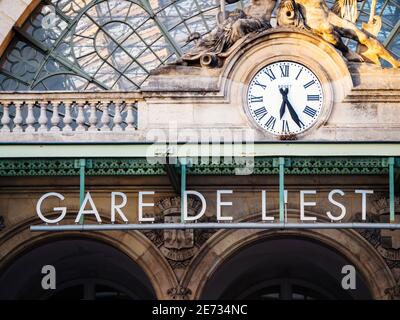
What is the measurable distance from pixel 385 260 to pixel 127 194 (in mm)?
4699

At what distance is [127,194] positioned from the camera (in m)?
37.1

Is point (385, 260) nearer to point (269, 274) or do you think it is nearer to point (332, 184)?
point (332, 184)

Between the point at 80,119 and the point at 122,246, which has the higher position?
the point at 80,119

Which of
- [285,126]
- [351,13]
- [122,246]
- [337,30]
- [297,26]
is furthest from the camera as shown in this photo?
[351,13]

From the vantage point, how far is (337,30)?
37.7m

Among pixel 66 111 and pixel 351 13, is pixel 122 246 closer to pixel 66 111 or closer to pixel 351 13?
pixel 66 111

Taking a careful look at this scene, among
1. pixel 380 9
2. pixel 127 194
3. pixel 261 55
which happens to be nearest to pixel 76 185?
pixel 127 194

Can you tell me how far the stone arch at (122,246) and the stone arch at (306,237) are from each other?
419mm

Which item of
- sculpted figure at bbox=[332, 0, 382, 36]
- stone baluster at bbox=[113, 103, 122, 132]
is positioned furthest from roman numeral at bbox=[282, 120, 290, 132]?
stone baluster at bbox=[113, 103, 122, 132]

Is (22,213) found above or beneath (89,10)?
beneath

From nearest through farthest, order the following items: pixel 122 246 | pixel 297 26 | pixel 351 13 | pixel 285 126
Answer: pixel 285 126 → pixel 122 246 → pixel 297 26 → pixel 351 13

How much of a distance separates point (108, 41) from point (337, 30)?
229 inches

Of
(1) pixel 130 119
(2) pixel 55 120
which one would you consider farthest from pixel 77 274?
(1) pixel 130 119

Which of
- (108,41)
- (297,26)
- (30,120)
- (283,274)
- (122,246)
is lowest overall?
(122,246)
